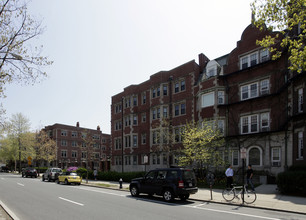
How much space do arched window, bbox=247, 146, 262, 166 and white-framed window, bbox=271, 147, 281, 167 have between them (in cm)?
→ 116

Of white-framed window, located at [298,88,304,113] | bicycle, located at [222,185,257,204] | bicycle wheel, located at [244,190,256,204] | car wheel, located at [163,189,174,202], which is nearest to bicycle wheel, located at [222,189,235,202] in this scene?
bicycle, located at [222,185,257,204]

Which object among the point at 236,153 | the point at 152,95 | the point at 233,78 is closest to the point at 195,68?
the point at 233,78

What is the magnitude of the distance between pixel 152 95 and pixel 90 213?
27.4 metres

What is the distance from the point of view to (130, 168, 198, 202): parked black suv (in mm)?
13297

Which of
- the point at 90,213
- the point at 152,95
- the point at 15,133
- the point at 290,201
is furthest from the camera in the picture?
the point at 15,133

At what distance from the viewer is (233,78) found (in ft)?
86.9

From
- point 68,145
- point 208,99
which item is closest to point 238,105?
point 208,99

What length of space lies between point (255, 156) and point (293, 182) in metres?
8.65

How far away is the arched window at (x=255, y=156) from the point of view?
23.4 meters

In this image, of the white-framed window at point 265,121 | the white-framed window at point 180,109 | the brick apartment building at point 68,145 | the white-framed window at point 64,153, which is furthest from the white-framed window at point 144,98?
the white-framed window at point 64,153

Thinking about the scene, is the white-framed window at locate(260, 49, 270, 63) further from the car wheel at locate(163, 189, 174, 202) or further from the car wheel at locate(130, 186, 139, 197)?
the car wheel at locate(130, 186, 139, 197)

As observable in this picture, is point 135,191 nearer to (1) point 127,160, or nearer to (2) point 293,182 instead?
(2) point 293,182

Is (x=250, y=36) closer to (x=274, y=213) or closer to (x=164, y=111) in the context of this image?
(x=164, y=111)

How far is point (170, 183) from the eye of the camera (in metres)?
13.6
